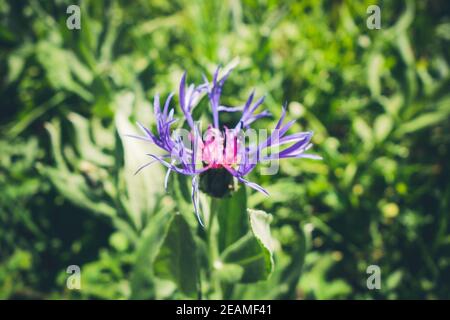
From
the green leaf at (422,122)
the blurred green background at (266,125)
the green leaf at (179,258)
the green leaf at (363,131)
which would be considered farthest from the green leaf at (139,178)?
the green leaf at (422,122)

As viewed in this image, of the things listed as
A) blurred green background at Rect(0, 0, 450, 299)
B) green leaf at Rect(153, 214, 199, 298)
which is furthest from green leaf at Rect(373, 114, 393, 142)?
green leaf at Rect(153, 214, 199, 298)

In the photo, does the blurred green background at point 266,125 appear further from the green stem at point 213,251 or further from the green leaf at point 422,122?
the green stem at point 213,251

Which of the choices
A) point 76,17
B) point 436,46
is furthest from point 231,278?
point 436,46

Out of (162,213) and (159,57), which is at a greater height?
(159,57)

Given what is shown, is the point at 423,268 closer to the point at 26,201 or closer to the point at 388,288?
the point at 388,288

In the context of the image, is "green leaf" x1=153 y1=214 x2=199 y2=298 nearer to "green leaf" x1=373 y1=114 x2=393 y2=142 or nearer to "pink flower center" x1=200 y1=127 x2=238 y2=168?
"pink flower center" x1=200 y1=127 x2=238 y2=168

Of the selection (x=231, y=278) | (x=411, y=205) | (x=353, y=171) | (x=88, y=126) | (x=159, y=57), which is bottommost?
(x=231, y=278)

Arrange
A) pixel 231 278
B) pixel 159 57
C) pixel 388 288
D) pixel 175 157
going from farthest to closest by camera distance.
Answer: pixel 159 57
pixel 388 288
pixel 231 278
pixel 175 157

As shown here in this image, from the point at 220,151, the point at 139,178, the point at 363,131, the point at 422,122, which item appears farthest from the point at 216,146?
the point at 422,122
